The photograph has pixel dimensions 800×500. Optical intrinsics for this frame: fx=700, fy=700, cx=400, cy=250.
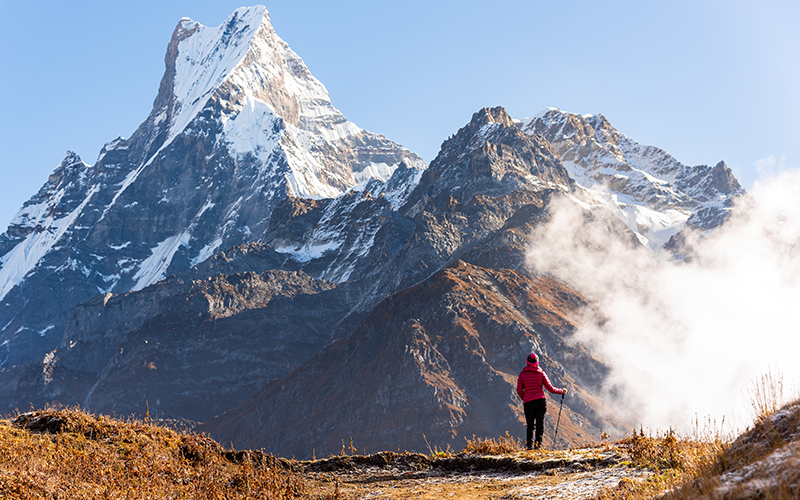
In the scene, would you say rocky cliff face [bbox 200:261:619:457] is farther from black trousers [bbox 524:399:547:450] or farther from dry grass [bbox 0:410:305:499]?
dry grass [bbox 0:410:305:499]

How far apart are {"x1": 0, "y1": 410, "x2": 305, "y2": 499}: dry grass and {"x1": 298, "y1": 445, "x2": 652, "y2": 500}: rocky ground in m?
1.39

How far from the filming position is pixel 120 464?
1259 centimetres

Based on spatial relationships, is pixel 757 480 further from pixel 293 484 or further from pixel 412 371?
pixel 412 371

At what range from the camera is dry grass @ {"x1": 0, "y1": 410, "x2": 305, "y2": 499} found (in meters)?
10.9

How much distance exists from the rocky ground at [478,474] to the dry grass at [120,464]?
4.55 feet

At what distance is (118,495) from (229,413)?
590ft

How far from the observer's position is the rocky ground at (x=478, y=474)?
12.2 meters

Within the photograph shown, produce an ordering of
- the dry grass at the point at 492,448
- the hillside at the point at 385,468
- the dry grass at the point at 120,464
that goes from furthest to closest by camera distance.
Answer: the dry grass at the point at 492,448 → the dry grass at the point at 120,464 → the hillside at the point at 385,468

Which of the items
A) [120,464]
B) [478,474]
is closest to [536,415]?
[478,474]

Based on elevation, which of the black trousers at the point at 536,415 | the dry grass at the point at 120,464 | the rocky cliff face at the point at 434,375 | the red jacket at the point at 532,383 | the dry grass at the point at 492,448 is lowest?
the dry grass at the point at 120,464

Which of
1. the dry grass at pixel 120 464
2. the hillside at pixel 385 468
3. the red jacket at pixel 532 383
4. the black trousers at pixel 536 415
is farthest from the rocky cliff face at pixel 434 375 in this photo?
the dry grass at pixel 120 464

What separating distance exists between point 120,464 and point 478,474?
7.19 metres

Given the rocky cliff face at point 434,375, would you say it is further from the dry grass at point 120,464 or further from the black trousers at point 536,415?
the dry grass at point 120,464

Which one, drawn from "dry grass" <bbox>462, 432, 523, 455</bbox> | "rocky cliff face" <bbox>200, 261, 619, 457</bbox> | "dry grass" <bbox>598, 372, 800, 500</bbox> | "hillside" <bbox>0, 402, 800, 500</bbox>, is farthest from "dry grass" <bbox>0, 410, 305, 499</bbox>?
"rocky cliff face" <bbox>200, 261, 619, 457</bbox>
